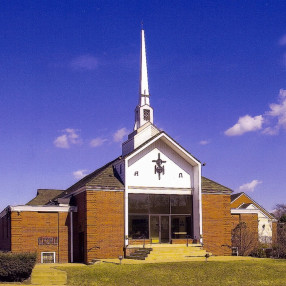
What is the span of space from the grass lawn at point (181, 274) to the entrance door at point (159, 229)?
847 centimetres

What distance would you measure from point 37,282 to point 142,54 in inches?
987

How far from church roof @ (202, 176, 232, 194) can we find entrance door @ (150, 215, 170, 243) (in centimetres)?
385

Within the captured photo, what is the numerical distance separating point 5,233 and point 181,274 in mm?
19848

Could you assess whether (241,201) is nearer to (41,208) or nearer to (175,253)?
(175,253)

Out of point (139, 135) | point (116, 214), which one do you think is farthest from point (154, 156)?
point (116, 214)

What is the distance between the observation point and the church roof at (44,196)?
2212 inches

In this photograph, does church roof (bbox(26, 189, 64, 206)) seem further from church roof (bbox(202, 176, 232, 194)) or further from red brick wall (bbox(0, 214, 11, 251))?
church roof (bbox(202, 176, 232, 194))

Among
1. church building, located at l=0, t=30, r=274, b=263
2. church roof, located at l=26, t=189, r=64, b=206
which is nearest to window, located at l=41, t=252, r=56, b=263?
church building, located at l=0, t=30, r=274, b=263

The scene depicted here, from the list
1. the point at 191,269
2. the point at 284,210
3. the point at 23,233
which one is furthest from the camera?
the point at 284,210

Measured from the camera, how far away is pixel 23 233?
1416 inches

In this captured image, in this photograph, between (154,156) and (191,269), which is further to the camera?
(154,156)

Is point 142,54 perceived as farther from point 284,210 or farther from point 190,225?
point 284,210

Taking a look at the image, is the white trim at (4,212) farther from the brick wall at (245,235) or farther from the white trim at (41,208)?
the brick wall at (245,235)

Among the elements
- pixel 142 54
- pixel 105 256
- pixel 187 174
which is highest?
pixel 142 54
